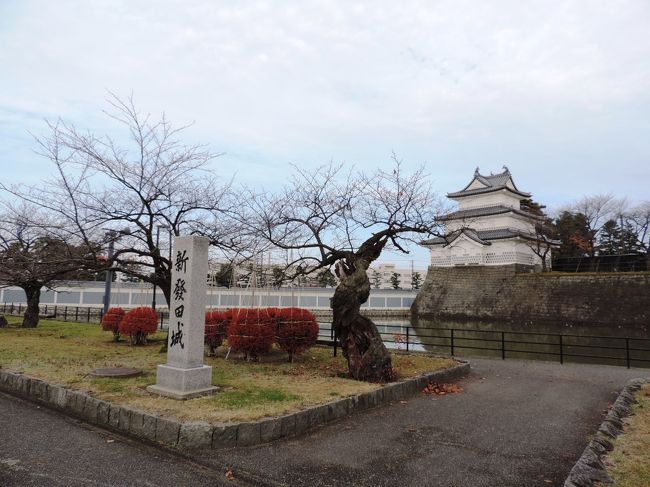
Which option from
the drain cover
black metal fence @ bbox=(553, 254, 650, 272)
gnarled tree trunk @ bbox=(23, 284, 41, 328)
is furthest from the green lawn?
Answer: black metal fence @ bbox=(553, 254, 650, 272)

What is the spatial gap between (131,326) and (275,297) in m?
16.8

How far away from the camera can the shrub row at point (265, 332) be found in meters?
9.95

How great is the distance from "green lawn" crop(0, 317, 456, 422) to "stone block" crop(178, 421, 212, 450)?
1.03 feet

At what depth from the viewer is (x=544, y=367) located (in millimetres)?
10977

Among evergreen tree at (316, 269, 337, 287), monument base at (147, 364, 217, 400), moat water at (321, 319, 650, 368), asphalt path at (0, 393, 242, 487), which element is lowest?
moat water at (321, 319, 650, 368)

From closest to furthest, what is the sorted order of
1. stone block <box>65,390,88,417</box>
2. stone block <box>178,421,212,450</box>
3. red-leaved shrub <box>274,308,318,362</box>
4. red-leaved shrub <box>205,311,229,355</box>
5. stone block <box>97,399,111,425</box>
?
stone block <box>178,421,212,450</box> → stone block <box>97,399,111,425</box> → stone block <box>65,390,88,417</box> → red-leaved shrub <box>274,308,318,362</box> → red-leaved shrub <box>205,311,229,355</box>

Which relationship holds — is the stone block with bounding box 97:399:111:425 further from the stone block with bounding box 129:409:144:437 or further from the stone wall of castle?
the stone wall of castle

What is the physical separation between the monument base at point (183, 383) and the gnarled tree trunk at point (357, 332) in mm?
2695

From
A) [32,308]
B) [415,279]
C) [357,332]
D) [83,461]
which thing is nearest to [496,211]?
[415,279]

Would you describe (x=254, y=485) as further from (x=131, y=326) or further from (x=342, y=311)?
(x=131, y=326)

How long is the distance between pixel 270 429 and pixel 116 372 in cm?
422

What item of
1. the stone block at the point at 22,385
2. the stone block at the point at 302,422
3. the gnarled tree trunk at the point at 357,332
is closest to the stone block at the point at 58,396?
the stone block at the point at 22,385

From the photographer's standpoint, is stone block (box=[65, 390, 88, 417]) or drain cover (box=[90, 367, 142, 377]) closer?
stone block (box=[65, 390, 88, 417])

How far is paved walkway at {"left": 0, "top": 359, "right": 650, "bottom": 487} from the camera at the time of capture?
4.11 m
